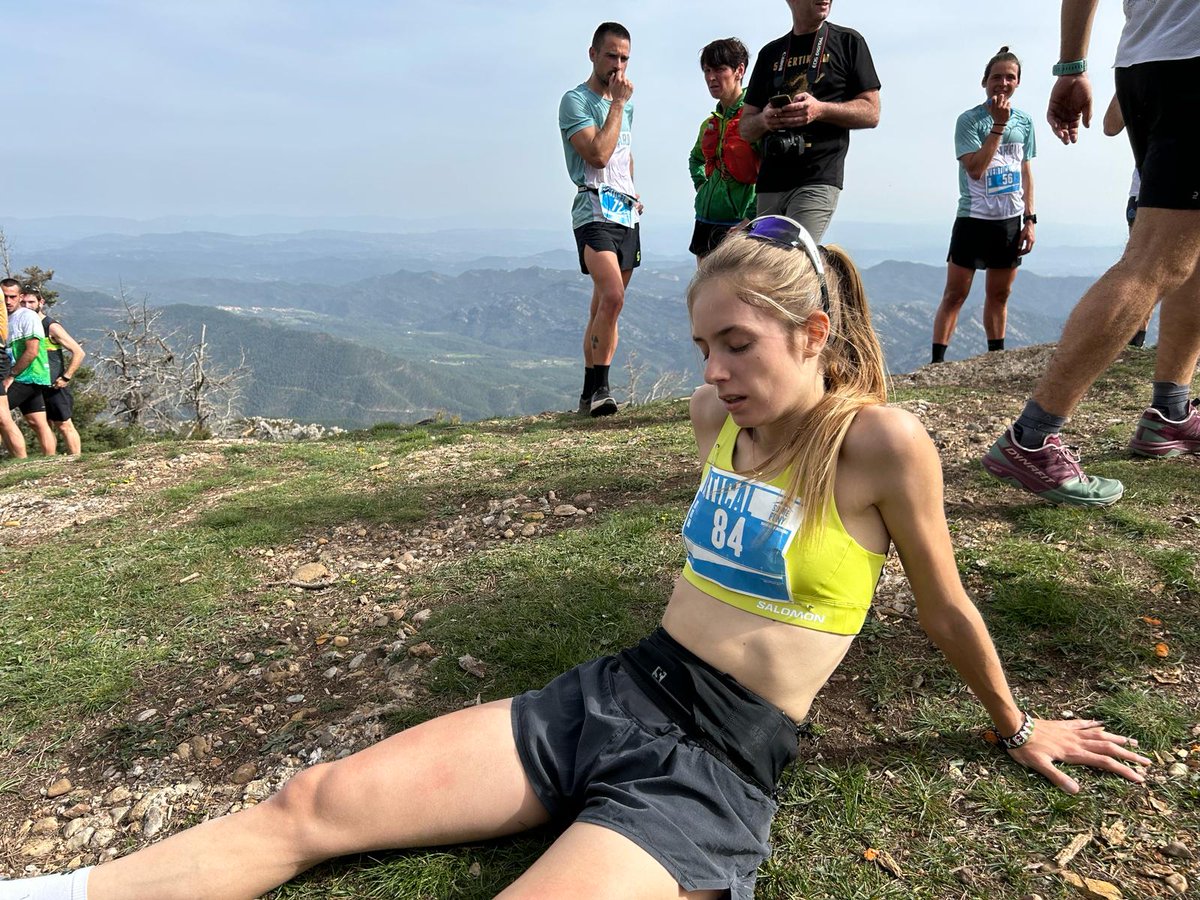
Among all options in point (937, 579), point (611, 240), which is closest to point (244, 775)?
point (937, 579)

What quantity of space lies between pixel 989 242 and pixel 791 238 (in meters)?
7.99

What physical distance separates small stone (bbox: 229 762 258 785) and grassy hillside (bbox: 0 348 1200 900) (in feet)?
0.03

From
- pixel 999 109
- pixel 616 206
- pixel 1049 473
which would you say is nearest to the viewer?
pixel 1049 473

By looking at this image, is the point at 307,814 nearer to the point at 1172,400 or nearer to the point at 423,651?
the point at 423,651

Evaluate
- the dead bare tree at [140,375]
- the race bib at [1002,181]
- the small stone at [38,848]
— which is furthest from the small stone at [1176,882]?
the dead bare tree at [140,375]

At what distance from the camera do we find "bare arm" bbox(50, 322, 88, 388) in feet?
38.4

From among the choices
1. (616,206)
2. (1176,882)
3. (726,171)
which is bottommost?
(1176,882)

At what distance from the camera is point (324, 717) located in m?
3.45

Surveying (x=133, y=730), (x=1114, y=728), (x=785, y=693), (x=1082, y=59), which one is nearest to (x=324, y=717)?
(x=133, y=730)

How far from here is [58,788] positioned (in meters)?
3.13

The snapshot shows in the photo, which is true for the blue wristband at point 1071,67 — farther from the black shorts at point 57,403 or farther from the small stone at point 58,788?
the black shorts at point 57,403

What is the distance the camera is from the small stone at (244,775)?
3117 millimetres

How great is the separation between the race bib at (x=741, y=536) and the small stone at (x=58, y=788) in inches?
109

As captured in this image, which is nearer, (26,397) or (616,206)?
(616,206)
